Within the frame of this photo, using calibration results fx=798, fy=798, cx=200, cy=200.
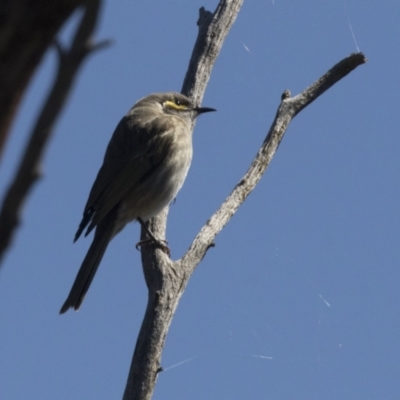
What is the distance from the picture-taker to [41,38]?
37.5 inches

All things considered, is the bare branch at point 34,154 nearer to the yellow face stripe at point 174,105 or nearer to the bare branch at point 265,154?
the bare branch at point 265,154

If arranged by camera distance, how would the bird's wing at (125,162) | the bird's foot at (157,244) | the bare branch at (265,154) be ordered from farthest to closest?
the bird's wing at (125,162) → the bird's foot at (157,244) → the bare branch at (265,154)

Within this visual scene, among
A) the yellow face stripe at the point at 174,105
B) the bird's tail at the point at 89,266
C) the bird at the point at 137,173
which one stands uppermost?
the yellow face stripe at the point at 174,105

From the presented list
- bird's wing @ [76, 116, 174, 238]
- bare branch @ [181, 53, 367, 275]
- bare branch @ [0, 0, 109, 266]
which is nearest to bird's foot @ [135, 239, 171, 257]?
bare branch @ [181, 53, 367, 275]

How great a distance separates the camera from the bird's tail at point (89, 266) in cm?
558

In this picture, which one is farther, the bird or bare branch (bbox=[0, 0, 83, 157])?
the bird

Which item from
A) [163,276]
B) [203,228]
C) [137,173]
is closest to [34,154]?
[163,276]

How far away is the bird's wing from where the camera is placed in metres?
6.14

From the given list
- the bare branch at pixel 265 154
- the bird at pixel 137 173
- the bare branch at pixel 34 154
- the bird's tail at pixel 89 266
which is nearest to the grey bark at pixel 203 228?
the bare branch at pixel 265 154

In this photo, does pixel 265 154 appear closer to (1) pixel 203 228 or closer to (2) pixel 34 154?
(1) pixel 203 228

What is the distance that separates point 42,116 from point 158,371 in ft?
10.7

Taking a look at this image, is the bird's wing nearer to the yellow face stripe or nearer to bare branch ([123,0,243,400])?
the yellow face stripe

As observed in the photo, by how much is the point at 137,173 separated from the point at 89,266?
1042 mm

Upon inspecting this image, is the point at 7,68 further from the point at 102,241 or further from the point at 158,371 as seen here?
the point at 102,241
